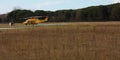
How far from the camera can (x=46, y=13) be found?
110m

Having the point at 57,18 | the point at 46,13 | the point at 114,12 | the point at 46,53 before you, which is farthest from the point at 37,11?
the point at 46,53

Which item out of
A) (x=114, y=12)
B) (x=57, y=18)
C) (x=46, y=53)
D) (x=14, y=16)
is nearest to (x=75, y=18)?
(x=57, y=18)

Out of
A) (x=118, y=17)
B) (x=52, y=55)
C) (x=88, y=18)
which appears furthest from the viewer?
(x=88, y=18)

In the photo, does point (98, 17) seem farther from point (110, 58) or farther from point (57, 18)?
point (110, 58)

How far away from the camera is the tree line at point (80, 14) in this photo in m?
90.0

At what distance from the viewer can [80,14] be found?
97.4 m

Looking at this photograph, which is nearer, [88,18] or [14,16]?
[88,18]

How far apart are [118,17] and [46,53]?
72.3 meters

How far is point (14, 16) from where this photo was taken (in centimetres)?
10869

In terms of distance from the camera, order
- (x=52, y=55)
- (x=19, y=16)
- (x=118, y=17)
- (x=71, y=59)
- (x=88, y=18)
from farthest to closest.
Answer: (x=19, y=16), (x=88, y=18), (x=118, y=17), (x=52, y=55), (x=71, y=59)

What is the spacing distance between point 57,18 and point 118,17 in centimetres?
1906

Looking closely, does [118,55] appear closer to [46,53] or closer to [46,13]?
[46,53]

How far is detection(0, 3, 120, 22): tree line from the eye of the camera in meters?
90.0

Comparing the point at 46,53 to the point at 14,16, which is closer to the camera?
the point at 46,53
